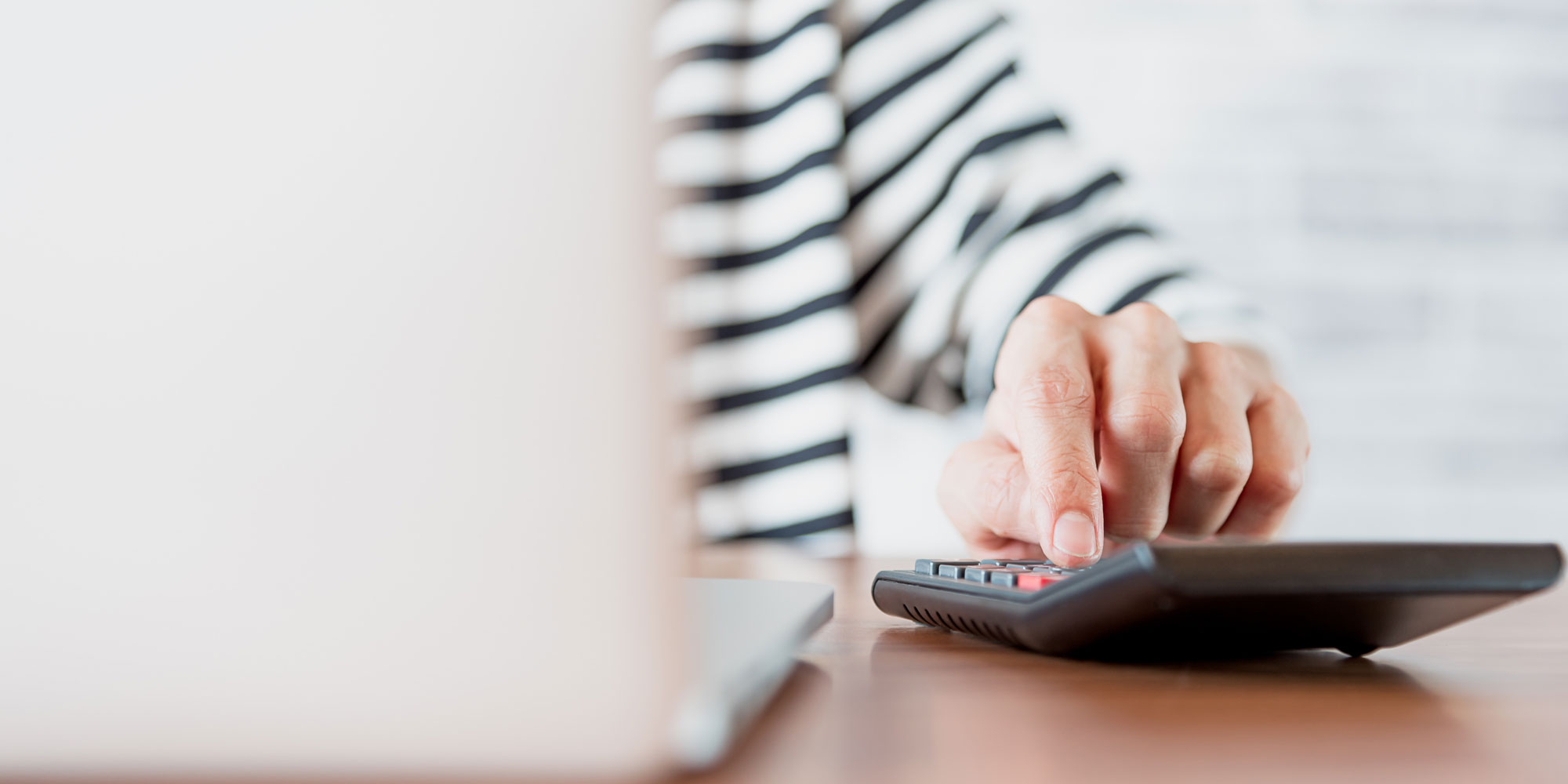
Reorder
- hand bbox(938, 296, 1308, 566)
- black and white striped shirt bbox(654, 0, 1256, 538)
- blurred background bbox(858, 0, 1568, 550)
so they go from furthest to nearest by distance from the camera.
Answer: blurred background bbox(858, 0, 1568, 550) → black and white striped shirt bbox(654, 0, 1256, 538) → hand bbox(938, 296, 1308, 566)

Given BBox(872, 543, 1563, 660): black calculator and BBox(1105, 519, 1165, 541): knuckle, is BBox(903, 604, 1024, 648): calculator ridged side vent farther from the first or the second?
BBox(1105, 519, 1165, 541): knuckle

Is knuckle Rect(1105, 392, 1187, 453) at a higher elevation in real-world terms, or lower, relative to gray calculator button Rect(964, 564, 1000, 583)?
higher

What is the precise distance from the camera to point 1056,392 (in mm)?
387

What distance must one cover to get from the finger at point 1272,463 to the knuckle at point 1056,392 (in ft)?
0.37

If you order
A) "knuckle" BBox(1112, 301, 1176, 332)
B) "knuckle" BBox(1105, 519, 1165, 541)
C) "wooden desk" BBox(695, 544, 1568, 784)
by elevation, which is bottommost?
"wooden desk" BBox(695, 544, 1568, 784)

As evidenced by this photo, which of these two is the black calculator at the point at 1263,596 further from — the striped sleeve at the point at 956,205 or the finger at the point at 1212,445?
the striped sleeve at the point at 956,205

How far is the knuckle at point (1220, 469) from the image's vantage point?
42cm

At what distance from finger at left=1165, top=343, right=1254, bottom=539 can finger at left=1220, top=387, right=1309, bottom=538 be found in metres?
0.01

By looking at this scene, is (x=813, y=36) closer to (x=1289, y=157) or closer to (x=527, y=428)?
(x=1289, y=157)

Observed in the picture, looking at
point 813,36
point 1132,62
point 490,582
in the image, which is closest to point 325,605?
point 490,582

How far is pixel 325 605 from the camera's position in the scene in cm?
12

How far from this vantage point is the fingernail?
336 millimetres

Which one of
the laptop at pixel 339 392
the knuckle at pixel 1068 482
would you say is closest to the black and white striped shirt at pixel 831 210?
the knuckle at pixel 1068 482

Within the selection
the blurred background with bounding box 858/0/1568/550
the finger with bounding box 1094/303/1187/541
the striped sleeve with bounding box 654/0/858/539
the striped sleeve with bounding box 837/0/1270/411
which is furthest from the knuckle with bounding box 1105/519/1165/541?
the blurred background with bounding box 858/0/1568/550
